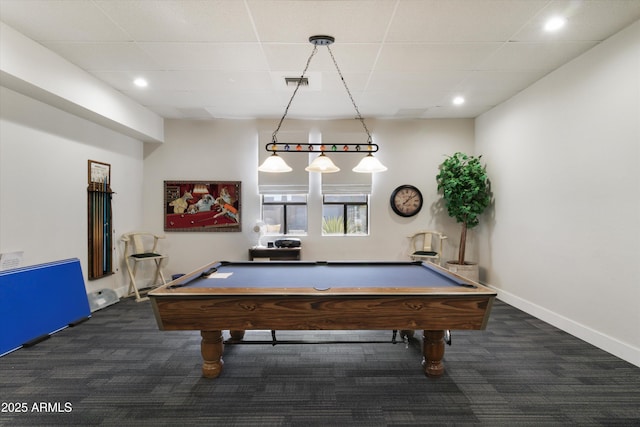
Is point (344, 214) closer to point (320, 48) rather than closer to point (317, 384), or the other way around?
point (320, 48)

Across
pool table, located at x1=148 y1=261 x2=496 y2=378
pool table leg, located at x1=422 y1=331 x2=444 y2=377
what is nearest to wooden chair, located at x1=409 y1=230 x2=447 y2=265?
pool table leg, located at x1=422 y1=331 x2=444 y2=377

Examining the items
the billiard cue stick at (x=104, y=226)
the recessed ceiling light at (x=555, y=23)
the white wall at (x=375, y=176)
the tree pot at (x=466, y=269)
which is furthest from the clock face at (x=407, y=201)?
the billiard cue stick at (x=104, y=226)

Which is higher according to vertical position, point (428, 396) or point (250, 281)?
point (250, 281)

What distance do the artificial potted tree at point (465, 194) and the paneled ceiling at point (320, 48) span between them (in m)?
1.08

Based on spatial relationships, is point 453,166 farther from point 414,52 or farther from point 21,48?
point 21,48

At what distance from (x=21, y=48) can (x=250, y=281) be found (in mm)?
3061

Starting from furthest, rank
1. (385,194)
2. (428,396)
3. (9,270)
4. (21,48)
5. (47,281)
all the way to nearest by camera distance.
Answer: (385,194) → (47,281) → (9,270) → (21,48) → (428,396)

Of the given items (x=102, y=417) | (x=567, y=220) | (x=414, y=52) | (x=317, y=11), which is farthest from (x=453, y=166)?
(x=102, y=417)

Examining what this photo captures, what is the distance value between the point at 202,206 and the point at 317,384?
414cm

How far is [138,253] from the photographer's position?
17.0 ft

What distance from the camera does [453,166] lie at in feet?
17.2

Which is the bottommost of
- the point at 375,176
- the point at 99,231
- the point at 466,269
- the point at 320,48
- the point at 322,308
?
the point at 466,269

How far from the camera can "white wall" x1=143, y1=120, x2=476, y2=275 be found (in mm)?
5770

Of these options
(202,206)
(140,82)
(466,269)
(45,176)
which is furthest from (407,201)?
(45,176)
